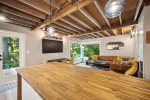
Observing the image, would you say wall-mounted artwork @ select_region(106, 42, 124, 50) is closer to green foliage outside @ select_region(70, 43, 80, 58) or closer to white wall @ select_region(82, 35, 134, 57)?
white wall @ select_region(82, 35, 134, 57)

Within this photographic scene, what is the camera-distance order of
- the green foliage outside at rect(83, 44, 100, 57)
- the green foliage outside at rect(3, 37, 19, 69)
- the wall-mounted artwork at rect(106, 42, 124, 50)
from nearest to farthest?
the green foliage outside at rect(3, 37, 19, 69) → the wall-mounted artwork at rect(106, 42, 124, 50) → the green foliage outside at rect(83, 44, 100, 57)

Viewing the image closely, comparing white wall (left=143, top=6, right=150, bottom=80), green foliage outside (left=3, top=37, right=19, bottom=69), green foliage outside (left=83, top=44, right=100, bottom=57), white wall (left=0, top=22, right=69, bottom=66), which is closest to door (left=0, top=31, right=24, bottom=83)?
green foliage outside (left=3, top=37, right=19, bottom=69)

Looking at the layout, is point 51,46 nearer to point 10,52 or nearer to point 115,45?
point 10,52

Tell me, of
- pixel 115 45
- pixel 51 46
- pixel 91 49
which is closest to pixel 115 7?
pixel 51 46

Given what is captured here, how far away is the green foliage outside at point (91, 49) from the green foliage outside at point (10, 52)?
6.59m

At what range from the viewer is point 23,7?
2678mm

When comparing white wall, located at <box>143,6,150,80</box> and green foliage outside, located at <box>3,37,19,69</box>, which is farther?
green foliage outside, located at <box>3,37,19,69</box>

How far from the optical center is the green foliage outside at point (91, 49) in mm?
9391

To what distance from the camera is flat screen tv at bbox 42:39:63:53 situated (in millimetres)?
5668

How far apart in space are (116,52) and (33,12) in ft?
21.5

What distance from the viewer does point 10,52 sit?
4203mm

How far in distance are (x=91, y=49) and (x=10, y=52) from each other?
7.04 m

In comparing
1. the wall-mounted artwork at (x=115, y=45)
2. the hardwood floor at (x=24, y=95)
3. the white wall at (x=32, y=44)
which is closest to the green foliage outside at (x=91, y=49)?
the wall-mounted artwork at (x=115, y=45)

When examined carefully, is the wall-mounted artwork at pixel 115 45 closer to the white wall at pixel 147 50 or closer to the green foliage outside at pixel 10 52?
the white wall at pixel 147 50
